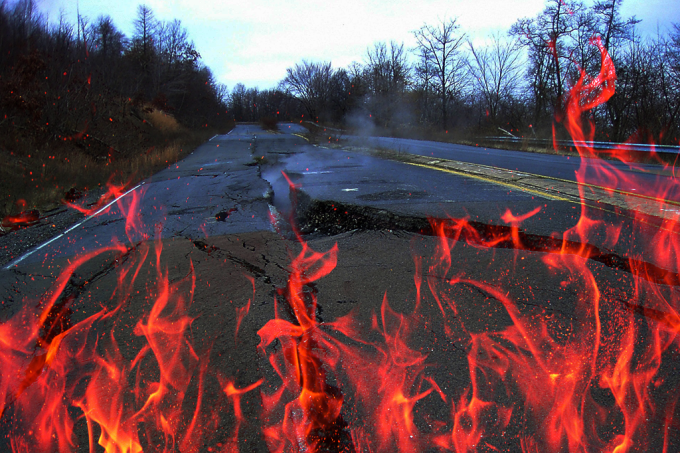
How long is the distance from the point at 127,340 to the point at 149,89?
3770cm

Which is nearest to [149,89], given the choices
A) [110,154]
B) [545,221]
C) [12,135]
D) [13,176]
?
[110,154]

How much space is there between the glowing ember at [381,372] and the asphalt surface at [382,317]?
0.01 metres

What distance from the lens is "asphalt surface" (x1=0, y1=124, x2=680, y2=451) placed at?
6.30ft

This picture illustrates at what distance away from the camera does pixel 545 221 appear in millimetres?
4875

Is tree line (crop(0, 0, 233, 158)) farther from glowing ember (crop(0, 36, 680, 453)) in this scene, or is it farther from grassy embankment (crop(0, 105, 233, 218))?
glowing ember (crop(0, 36, 680, 453))

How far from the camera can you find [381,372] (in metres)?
2.26

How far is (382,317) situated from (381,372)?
653mm

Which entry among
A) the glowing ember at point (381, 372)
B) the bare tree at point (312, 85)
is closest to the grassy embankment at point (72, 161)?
the glowing ember at point (381, 372)

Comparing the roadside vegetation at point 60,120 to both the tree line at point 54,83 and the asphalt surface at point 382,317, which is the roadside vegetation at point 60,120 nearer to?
the tree line at point 54,83

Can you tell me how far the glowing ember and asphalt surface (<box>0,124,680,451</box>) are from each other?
1cm

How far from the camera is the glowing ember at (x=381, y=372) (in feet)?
6.07

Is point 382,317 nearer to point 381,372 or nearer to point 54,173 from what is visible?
point 381,372

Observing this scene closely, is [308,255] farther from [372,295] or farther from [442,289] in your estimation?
[442,289]

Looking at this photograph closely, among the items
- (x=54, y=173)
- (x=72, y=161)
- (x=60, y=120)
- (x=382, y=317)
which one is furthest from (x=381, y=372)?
(x=60, y=120)
